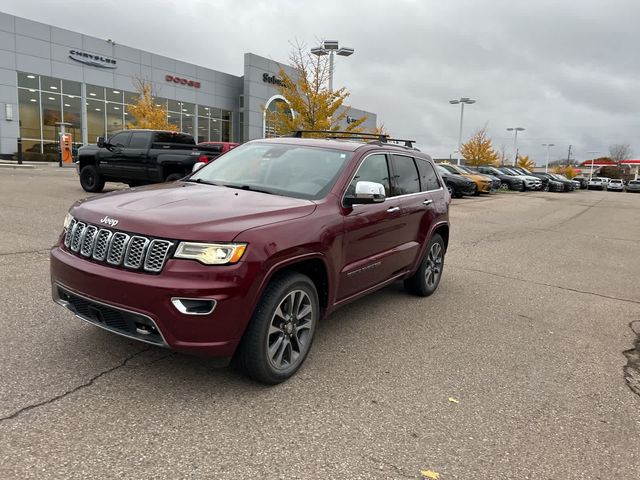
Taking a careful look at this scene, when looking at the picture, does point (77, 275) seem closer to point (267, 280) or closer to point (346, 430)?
point (267, 280)

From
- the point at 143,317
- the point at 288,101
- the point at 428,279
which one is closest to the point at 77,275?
the point at 143,317

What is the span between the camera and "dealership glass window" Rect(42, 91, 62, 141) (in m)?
33.0

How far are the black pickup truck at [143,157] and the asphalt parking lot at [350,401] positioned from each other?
7.56 meters

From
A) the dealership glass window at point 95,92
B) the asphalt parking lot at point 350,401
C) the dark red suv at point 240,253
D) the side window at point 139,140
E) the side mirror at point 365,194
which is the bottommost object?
the asphalt parking lot at point 350,401

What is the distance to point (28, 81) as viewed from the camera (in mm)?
32031

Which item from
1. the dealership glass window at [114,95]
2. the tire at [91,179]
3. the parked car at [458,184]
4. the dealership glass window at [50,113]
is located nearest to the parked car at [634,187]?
the parked car at [458,184]

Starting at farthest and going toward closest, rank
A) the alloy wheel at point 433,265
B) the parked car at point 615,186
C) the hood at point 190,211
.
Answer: the parked car at point 615,186, the alloy wheel at point 433,265, the hood at point 190,211

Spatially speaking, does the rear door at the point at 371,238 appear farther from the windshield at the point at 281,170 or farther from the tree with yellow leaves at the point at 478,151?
the tree with yellow leaves at the point at 478,151

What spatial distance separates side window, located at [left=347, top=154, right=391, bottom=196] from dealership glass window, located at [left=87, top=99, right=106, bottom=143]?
35913 mm

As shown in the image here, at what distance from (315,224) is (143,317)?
134 cm

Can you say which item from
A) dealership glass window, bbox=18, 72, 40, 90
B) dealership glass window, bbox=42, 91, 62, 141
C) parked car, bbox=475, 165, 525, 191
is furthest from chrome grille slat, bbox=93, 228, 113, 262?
dealership glass window, bbox=42, 91, 62, 141

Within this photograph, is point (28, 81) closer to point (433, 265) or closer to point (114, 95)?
point (114, 95)

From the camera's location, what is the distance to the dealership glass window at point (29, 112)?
3203 cm

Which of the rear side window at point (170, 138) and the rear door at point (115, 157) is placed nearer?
the rear side window at point (170, 138)
